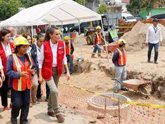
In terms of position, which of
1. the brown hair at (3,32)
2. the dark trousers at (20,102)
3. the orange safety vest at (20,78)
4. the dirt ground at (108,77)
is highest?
the brown hair at (3,32)

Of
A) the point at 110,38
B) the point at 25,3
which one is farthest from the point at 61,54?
the point at 25,3

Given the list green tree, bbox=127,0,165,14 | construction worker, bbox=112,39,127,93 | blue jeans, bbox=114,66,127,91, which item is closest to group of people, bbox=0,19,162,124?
construction worker, bbox=112,39,127,93

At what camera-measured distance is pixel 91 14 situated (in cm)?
1509

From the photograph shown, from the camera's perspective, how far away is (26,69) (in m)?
5.45

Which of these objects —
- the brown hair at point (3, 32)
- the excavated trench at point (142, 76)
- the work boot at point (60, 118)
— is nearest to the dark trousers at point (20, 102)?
the work boot at point (60, 118)

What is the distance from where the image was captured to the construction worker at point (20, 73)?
17.4ft

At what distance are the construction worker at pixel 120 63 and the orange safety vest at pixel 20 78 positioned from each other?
16.2 ft

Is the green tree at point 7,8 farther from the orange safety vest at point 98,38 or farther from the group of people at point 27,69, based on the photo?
the group of people at point 27,69

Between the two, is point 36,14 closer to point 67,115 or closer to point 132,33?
point 132,33

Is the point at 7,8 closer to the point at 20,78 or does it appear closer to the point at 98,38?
the point at 98,38

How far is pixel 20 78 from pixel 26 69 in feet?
0.56

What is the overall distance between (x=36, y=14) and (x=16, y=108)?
10.4 meters

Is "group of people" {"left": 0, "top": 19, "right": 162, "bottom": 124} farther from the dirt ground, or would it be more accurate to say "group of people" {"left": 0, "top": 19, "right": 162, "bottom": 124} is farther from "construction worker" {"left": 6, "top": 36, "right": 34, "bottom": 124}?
the dirt ground

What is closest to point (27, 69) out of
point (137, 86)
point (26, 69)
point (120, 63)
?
point (26, 69)
